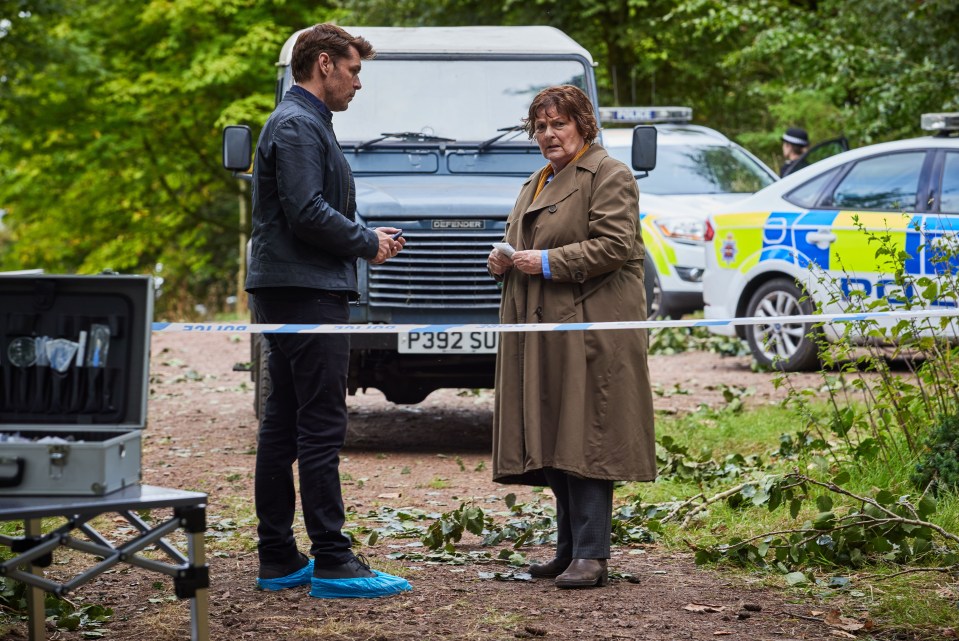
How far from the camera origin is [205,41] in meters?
26.3

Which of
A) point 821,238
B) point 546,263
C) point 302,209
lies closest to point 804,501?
point 546,263

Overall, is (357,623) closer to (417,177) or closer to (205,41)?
(417,177)

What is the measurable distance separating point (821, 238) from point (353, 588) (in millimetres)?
6640

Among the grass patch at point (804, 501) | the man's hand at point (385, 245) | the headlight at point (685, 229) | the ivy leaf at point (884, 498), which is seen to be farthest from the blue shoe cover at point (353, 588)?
the headlight at point (685, 229)

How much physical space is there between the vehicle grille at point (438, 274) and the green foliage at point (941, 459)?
285cm

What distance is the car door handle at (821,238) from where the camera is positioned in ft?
35.0

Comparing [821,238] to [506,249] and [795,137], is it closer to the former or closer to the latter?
[795,137]

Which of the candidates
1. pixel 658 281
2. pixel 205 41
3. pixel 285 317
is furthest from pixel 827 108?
pixel 285 317

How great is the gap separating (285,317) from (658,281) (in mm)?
9713

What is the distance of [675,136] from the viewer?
51.3 ft

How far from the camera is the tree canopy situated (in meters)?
23.3

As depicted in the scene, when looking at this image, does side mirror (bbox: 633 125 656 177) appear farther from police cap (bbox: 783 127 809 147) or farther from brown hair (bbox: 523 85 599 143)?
police cap (bbox: 783 127 809 147)

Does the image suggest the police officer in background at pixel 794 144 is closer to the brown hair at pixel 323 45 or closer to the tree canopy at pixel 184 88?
the tree canopy at pixel 184 88

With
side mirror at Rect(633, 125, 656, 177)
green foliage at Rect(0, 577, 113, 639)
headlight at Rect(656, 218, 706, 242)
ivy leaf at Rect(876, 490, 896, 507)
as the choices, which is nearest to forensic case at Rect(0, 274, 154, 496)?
green foliage at Rect(0, 577, 113, 639)
